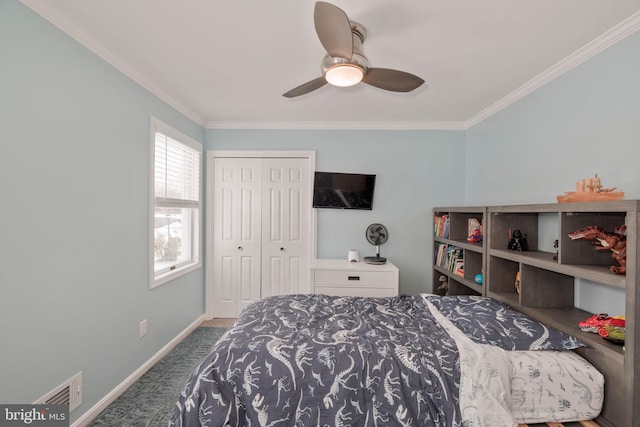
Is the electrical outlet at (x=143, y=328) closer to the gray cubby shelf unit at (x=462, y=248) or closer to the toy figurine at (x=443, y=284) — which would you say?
the gray cubby shelf unit at (x=462, y=248)

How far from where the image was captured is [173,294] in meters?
2.85

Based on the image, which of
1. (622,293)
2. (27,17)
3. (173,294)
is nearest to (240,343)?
(173,294)

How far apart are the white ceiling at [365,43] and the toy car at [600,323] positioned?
5.33 feet

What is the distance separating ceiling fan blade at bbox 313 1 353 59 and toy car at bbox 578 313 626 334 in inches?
76.7

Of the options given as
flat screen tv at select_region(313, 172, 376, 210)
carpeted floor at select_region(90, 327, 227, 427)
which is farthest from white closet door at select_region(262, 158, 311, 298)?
carpeted floor at select_region(90, 327, 227, 427)

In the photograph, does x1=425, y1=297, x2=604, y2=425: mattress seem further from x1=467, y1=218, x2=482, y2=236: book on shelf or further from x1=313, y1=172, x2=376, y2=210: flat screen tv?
x1=313, y1=172, x2=376, y2=210: flat screen tv

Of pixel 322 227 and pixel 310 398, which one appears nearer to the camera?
pixel 310 398

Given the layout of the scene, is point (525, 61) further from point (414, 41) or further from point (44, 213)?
point (44, 213)

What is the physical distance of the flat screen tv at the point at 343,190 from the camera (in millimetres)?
3432

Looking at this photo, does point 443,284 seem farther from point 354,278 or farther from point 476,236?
point 354,278

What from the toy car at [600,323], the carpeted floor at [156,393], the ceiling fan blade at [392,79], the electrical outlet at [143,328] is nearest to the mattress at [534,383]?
the toy car at [600,323]

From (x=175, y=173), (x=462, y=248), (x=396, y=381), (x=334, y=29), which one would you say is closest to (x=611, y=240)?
(x=396, y=381)

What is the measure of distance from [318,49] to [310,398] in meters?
2.11

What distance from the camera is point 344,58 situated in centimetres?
149
